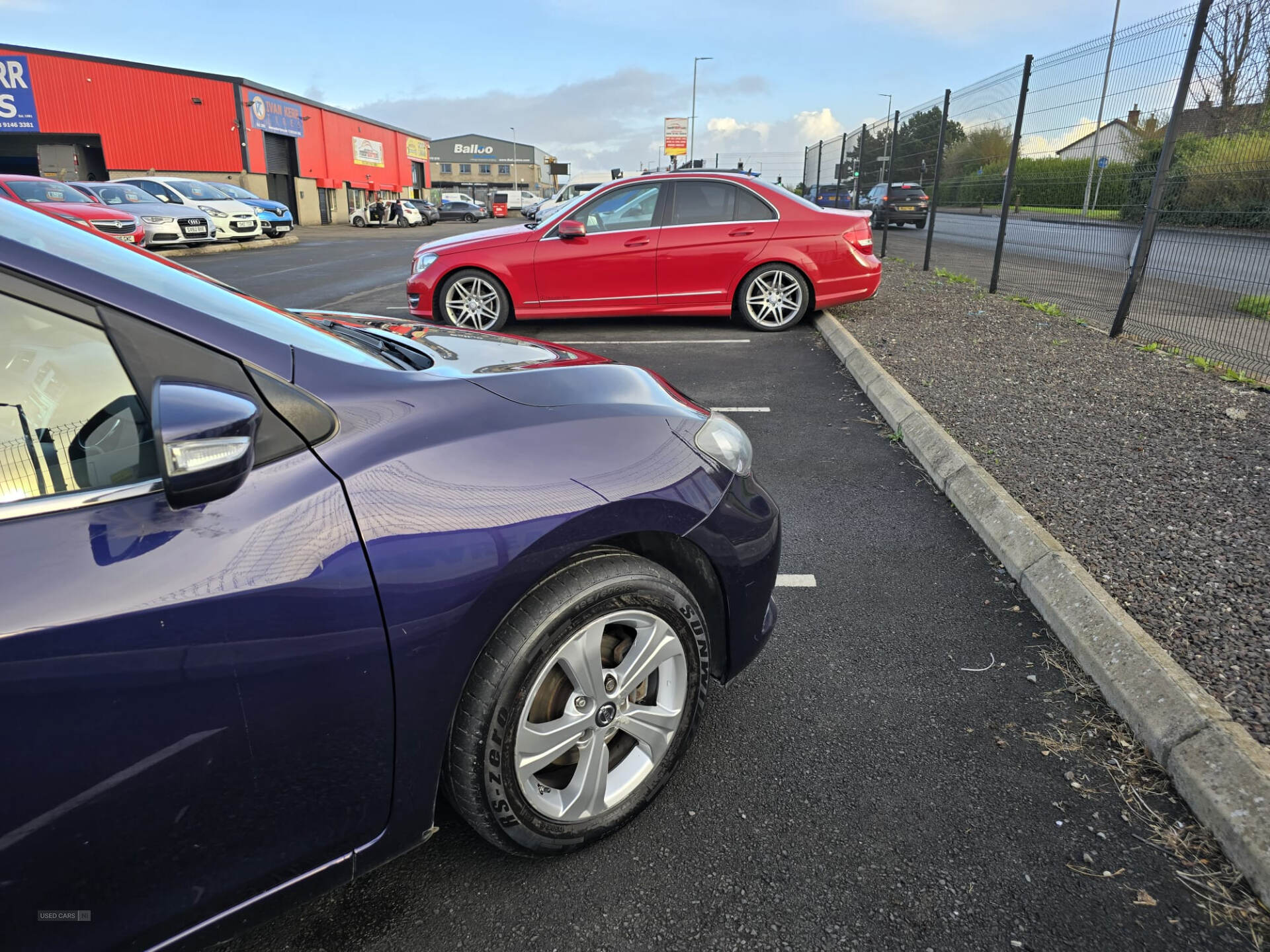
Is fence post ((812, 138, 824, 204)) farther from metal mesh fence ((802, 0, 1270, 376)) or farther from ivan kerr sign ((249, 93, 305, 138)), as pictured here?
ivan kerr sign ((249, 93, 305, 138))

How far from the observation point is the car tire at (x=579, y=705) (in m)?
1.73

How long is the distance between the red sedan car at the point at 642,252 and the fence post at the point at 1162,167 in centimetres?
257

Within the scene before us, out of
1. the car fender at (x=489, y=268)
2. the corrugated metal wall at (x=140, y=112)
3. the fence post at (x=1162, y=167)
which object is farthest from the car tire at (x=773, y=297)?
the corrugated metal wall at (x=140, y=112)

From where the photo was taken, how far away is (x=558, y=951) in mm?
1771

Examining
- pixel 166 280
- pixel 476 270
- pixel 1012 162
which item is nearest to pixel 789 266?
pixel 476 270

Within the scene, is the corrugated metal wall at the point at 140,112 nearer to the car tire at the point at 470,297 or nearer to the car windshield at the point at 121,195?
the car windshield at the point at 121,195

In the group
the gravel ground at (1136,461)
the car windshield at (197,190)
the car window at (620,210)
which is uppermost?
the car windshield at (197,190)

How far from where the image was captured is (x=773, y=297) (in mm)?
8750

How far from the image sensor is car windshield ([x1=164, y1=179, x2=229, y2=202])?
70.0ft

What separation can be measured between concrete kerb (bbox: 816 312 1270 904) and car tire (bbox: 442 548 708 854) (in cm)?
133

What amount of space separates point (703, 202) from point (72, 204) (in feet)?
41.0

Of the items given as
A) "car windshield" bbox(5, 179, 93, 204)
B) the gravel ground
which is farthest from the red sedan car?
"car windshield" bbox(5, 179, 93, 204)

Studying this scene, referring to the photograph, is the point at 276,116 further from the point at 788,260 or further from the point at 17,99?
the point at 788,260

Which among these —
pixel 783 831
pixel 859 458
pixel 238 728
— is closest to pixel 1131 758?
pixel 783 831
